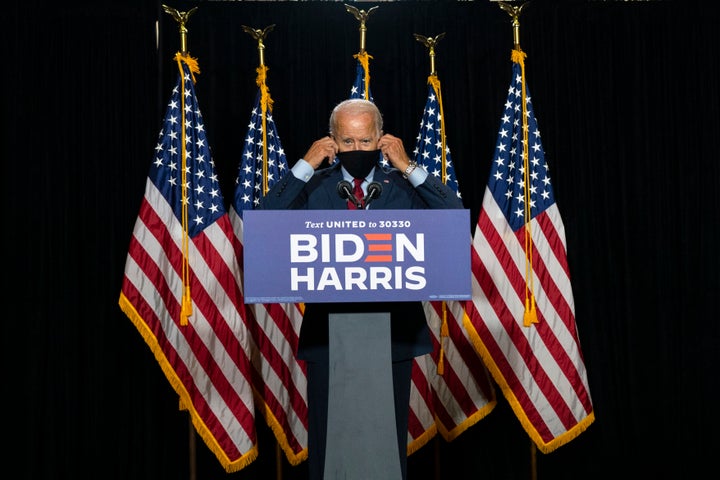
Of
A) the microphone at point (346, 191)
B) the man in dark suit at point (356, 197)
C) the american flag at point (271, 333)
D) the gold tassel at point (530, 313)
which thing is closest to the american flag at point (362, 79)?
the american flag at point (271, 333)

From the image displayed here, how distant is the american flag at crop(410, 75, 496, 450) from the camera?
3760 millimetres

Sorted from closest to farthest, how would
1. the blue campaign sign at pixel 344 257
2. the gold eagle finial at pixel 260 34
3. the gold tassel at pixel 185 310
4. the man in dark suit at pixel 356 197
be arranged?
the blue campaign sign at pixel 344 257, the man in dark suit at pixel 356 197, the gold tassel at pixel 185 310, the gold eagle finial at pixel 260 34

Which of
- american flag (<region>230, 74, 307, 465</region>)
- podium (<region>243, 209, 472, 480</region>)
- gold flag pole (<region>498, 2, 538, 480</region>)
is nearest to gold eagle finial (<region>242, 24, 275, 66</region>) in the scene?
american flag (<region>230, 74, 307, 465</region>)

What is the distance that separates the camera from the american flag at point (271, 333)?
3742mm

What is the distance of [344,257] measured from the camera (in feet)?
6.25

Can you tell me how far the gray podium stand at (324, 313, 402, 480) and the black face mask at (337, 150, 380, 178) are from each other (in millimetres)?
485

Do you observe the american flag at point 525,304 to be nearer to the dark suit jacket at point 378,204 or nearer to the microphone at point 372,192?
the dark suit jacket at point 378,204

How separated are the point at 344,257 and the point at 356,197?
1.29 ft

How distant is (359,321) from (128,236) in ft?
7.36

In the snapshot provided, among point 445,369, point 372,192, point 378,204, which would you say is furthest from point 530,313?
point 372,192

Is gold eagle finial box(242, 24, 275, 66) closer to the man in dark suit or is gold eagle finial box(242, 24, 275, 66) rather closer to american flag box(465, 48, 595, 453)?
american flag box(465, 48, 595, 453)

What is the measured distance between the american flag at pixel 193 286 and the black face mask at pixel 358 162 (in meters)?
1.40

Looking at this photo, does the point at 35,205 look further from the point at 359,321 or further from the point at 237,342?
the point at 359,321

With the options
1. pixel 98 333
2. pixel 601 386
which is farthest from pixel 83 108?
pixel 601 386
